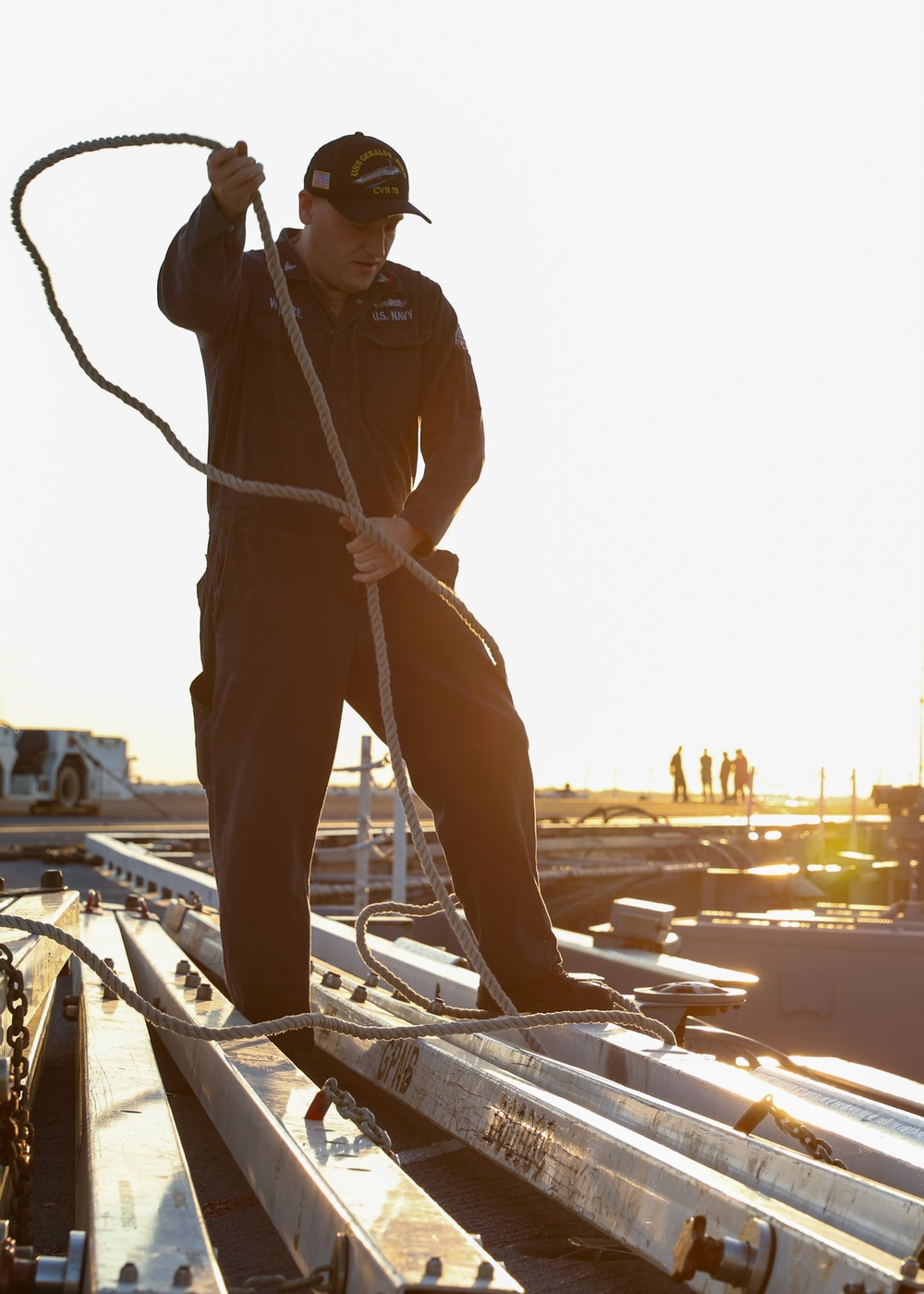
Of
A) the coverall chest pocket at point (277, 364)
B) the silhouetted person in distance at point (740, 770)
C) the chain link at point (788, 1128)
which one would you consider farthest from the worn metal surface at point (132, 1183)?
the silhouetted person in distance at point (740, 770)

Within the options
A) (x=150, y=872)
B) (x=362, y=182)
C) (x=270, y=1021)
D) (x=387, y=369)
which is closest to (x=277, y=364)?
(x=387, y=369)

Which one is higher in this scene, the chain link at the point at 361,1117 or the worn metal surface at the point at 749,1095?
the chain link at the point at 361,1117

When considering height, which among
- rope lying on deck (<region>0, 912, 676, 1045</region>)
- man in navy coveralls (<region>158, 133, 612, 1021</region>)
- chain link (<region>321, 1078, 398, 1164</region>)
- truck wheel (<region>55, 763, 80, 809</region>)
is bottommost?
truck wheel (<region>55, 763, 80, 809</region>)

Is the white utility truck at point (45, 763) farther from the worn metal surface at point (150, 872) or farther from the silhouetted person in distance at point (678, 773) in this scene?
the silhouetted person in distance at point (678, 773)

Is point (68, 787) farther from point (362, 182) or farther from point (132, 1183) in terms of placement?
point (132, 1183)

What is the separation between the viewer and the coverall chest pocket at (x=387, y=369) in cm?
263

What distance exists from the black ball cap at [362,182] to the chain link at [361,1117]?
1626 millimetres

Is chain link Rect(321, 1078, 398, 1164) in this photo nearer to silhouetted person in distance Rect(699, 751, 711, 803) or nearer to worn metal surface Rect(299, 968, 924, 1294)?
worn metal surface Rect(299, 968, 924, 1294)

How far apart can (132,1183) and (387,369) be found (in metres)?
1.78

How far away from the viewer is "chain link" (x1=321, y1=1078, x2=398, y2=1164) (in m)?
1.45

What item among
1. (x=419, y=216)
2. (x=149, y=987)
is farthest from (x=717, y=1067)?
(x=419, y=216)

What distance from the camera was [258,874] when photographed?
2.37 metres

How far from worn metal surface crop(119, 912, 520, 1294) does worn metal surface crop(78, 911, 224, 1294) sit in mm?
98

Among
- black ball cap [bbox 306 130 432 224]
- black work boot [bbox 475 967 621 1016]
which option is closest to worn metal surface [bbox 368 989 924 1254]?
black work boot [bbox 475 967 621 1016]
